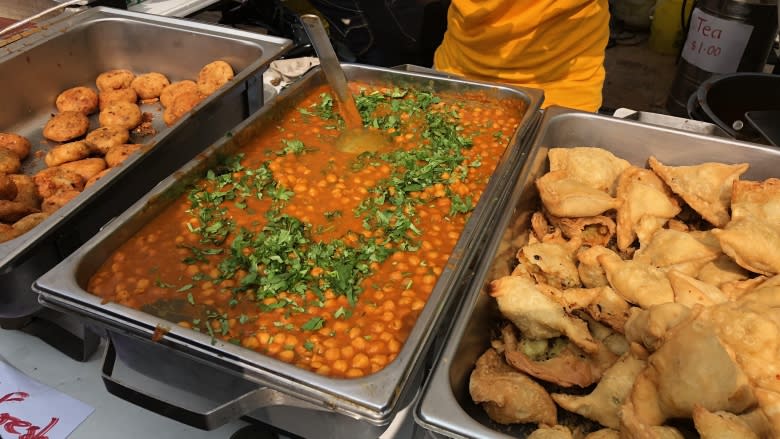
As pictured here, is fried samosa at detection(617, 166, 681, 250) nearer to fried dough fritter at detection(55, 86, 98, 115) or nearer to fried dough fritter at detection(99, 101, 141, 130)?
fried dough fritter at detection(99, 101, 141, 130)

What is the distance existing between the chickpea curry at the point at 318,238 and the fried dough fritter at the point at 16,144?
1.07m

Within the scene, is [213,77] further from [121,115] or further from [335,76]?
[335,76]

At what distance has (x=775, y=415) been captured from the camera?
4.00 feet

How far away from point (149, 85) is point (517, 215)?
7.22 feet

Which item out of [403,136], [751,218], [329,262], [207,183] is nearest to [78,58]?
[207,183]

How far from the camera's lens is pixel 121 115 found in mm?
2775

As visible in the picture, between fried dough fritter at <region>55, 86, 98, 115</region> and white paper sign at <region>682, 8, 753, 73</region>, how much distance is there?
4.74 m

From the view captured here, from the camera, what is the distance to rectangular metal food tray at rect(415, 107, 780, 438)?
4.44ft

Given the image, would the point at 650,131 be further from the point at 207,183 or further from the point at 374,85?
the point at 207,183

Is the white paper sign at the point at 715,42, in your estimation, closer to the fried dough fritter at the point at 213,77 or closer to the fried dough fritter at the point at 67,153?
the fried dough fritter at the point at 213,77

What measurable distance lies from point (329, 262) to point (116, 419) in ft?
2.70

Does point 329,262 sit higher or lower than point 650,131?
lower

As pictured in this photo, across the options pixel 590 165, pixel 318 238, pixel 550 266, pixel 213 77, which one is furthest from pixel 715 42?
pixel 318 238

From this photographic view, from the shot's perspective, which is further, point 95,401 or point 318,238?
point 318,238
